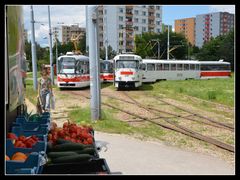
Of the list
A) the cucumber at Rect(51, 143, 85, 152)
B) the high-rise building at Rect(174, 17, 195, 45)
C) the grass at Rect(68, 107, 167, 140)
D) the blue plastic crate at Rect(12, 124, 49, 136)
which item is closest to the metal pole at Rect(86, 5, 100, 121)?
the grass at Rect(68, 107, 167, 140)

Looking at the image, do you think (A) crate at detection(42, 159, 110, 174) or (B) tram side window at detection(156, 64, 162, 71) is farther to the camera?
(B) tram side window at detection(156, 64, 162, 71)

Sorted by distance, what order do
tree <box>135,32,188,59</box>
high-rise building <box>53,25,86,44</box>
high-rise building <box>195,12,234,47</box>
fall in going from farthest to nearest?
high-rise building <box>195,12,234,47</box>
tree <box>135,32,188,59</box>
high-rise building <box>53,25,86,44</box>

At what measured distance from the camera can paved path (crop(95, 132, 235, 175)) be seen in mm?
7070

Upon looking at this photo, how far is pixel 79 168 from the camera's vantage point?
13.7 ft

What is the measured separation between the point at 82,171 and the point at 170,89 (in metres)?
25.6

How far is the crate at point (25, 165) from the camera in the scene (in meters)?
3.71

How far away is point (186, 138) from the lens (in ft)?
36.3

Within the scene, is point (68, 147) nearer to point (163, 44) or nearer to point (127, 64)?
point (127, 64)

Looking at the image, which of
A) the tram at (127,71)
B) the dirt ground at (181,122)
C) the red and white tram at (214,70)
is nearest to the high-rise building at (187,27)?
the red and white tram at (214,70)

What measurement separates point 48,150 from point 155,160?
127 inches

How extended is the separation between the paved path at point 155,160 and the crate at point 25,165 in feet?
9.33

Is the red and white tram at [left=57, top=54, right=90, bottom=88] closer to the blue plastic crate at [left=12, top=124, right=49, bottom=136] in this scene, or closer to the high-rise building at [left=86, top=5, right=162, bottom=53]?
the blue plastic crate at [left=12, top=124, right=49, bottom=136]

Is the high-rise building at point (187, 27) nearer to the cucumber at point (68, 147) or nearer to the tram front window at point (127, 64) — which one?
the tram front window at point (127, 64)
